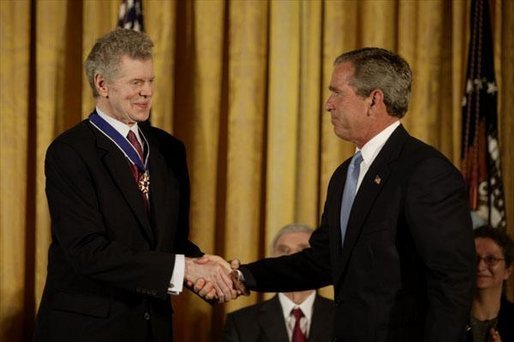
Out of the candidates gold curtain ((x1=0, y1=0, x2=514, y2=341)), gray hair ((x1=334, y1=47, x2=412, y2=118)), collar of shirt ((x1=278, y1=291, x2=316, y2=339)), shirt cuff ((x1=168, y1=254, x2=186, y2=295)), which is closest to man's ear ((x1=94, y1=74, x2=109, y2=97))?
shirt cuff ((x1=168, y1=254, x2=186, y2=295))

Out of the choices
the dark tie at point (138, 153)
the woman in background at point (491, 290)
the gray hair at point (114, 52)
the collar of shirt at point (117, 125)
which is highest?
the gray hair at point (114, 52)

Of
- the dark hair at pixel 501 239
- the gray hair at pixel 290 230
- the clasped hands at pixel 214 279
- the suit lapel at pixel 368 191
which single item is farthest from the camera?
the gray hair at pixel 290 230

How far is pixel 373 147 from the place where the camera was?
121 inches

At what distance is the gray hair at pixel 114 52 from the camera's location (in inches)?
131

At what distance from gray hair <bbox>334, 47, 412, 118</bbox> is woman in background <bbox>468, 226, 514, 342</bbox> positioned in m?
1.25

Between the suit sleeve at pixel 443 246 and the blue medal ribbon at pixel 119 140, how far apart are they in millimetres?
956

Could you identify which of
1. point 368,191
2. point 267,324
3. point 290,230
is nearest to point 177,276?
point 368,191

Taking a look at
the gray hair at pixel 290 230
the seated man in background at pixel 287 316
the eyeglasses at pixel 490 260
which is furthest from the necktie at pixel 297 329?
the eyeglasses at pixel 490 260

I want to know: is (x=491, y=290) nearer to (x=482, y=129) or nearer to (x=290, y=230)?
(x=290, y=230)

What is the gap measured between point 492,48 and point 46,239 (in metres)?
2.30

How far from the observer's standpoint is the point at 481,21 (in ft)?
15.8

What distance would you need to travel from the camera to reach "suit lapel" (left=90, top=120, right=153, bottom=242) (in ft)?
10.5

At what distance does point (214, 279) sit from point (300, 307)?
2.94 feet

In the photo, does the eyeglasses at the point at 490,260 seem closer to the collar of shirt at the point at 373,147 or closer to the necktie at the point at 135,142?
the collar of shirt at the point at 373,147
